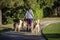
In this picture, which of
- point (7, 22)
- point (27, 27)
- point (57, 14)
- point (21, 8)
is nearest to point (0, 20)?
point (7, 22)

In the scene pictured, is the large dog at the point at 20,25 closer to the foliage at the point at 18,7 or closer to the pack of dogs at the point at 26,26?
the pack of dogs at the point at 26,26

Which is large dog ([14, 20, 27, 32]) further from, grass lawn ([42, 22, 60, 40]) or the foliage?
the foliage

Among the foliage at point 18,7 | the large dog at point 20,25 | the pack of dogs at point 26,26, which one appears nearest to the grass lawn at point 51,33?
the pack of dogs at point 26,26

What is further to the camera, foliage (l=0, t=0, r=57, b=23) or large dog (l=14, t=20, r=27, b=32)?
foliage (l=0, t=0, r=57, b=23)

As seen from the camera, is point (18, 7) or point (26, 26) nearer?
point (26, 26)

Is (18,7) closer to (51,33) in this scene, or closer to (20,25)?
(20,25)

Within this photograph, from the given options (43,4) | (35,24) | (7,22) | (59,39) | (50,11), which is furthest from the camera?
(50,11)

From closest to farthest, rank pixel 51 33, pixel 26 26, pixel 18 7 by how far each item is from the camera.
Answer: pixel 26 26
pixel 51 33
pixel 18 7

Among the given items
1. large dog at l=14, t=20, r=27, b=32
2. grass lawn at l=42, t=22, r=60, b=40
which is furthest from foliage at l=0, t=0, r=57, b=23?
large dog at l=14, t=20, r=27, b=32

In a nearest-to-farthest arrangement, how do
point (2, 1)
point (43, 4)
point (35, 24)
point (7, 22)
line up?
point (35, 24)
point (2, 1)
point (7, 22)
point (43, 4)

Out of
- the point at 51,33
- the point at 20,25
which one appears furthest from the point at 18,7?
the point at 51,33

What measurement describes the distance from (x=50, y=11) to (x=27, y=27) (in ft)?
49.6

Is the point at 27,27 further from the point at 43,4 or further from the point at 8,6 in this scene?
the point at 43,4

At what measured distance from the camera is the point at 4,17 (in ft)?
76.2
